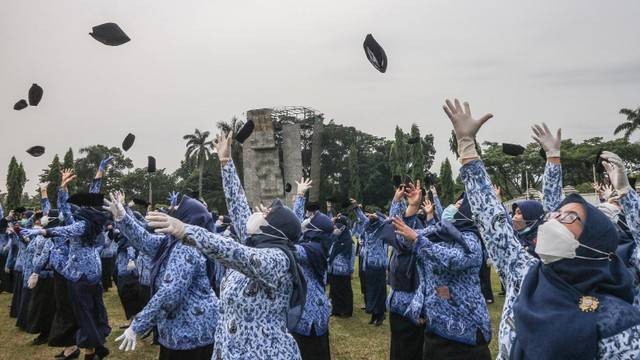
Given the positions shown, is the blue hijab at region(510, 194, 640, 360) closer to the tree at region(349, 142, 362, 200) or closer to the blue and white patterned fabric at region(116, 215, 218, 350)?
the blue and white patterned fabric at region(116, 215, 218, 350)

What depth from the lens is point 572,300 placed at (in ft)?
6.32

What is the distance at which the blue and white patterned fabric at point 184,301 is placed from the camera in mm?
3838

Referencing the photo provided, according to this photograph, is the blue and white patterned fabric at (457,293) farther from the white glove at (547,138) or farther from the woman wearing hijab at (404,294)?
the white glove at (547,138)

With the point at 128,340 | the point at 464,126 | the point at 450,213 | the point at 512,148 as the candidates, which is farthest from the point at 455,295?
the point at 128,340

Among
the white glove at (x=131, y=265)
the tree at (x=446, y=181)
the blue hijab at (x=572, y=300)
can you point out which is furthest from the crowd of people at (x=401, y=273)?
the tree at (x=446, y=181)

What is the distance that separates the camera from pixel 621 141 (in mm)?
39500

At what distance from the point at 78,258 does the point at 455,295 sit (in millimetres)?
5544

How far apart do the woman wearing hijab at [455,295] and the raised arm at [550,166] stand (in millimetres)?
833

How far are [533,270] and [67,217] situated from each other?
7.39m

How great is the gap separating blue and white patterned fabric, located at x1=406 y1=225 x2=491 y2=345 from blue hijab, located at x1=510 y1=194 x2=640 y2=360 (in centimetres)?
206

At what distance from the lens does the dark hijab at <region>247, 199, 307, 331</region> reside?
10.2 feet

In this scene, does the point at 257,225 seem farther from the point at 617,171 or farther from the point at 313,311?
the point at 617,171

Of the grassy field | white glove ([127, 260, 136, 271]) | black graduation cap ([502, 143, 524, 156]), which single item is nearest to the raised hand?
black graduation cap ([502, 143, 524, 156])

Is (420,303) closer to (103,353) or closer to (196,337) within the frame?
(196,337)
